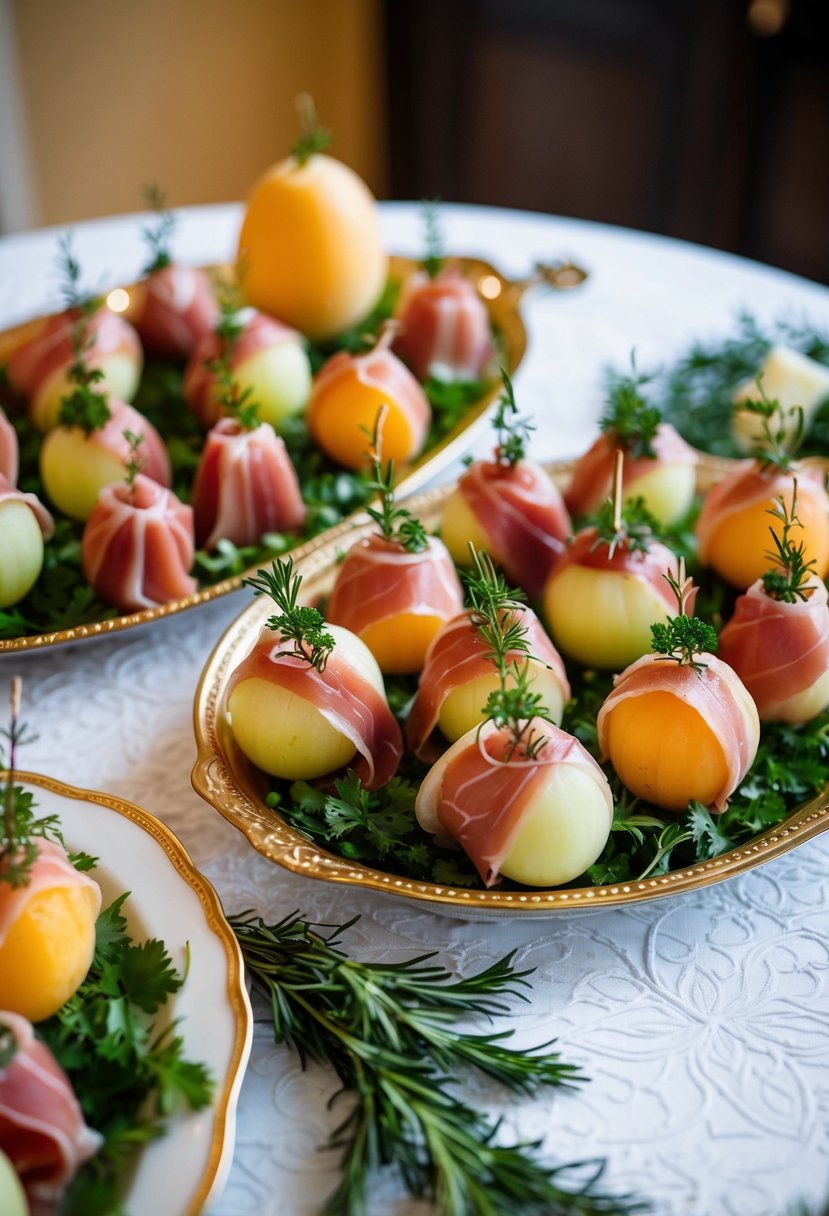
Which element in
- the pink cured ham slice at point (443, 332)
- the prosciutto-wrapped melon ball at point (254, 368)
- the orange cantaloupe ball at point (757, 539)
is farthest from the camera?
the pink cured ham slice at point (443, 332)

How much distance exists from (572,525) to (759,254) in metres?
1.72

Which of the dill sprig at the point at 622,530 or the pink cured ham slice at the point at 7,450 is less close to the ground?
the dill sprig at the point at 622,530

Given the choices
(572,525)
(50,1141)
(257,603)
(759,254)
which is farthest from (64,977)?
(759,254)

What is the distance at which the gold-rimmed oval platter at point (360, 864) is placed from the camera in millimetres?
705

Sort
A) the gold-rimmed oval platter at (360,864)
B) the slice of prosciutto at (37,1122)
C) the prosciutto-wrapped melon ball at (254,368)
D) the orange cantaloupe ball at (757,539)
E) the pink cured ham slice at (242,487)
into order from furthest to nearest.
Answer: the prosciutto-wrapped melon ball at (254,368) → the pink cured ham slice at (242,487) → the orange cantaloupe ball at (757,539) → the gold-rimmed oval platter at (360,864) → the slice of prosciutto at (37,1122)

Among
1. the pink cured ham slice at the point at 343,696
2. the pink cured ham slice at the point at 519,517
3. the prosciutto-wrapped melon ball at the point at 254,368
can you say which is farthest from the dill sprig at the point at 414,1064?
the prosciutto-wrapped melon ball at the point at 254,368

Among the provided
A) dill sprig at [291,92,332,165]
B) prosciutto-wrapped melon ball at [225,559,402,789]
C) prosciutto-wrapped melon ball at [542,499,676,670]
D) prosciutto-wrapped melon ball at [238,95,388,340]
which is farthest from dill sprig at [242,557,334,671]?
dill sprig at [291,92,332,165]

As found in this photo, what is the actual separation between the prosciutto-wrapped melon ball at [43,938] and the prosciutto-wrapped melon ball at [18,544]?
0.37 metres

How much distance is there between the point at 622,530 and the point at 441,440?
13.6 inches

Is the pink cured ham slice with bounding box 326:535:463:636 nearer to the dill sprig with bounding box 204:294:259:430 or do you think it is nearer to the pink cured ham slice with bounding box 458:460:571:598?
the pink cured ham slice with bounding box 458:460:571:598

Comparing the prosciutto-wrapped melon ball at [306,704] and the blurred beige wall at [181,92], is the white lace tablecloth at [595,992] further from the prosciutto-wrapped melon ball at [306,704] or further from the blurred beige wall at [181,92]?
the blurred beige wall at [181,92]

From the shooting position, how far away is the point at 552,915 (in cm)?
70

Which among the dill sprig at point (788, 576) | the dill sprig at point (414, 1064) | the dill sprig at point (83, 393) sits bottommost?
the dill sprig at point (414, 1064)

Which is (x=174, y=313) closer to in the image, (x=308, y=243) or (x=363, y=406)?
(x=308, y=243)
